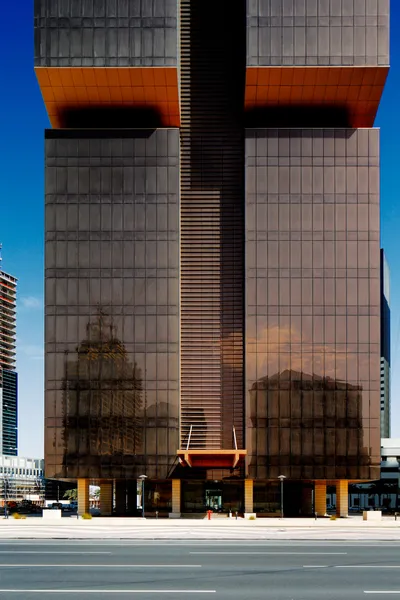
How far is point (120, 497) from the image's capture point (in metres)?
92.7

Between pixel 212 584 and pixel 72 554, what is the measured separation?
1206 centimetres

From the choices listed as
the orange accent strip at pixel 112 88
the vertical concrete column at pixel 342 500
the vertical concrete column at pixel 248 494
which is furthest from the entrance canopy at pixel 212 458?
the orange accent strip at pixel 112 88

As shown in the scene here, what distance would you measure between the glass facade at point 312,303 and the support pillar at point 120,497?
74.3 feet

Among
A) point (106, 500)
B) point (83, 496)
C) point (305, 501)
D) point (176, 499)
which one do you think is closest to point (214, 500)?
point (176, 499)

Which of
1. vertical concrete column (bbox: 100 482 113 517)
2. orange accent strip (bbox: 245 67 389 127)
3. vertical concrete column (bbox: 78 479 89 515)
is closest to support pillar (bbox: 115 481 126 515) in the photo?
vertical concrete column (bbox: 100 482 113 517)

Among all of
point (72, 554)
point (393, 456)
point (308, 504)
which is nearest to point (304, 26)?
point (308, 504)

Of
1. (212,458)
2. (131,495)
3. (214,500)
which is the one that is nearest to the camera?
(212,458)

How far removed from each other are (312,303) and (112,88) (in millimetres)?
30863

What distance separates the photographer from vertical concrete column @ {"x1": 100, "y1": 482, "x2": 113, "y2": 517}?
284 ft

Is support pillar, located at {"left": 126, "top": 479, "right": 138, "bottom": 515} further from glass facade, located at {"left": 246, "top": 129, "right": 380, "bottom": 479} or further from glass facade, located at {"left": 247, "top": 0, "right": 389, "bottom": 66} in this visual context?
glass facade, located at {"left": 247, "top": 0, "right": 389, "bottom": 66}

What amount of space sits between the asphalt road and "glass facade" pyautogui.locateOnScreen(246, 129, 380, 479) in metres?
37.4

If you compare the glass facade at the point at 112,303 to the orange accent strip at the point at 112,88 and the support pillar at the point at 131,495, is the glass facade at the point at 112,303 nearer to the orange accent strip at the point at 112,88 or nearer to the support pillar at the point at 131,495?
the orange accent strip at the point at 112,88

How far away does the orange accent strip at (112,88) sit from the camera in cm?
7656

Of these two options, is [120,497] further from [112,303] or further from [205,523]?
[205,523]
